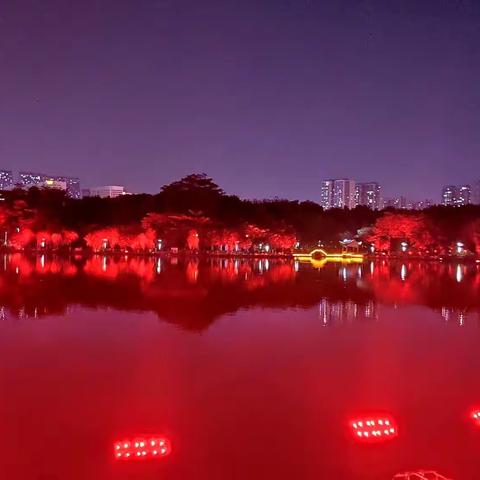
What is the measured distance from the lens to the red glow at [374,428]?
227 inches

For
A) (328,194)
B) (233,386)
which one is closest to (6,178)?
(328,194)

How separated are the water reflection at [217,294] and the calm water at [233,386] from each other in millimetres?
154

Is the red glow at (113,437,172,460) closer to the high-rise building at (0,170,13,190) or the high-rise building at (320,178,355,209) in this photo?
the high-rise building at (320,178,355,209)

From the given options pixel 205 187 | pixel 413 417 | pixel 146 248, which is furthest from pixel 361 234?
pixel 413 417

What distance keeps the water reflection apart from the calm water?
0.15 meters

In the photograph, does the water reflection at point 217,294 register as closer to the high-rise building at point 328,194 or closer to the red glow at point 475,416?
the red glow at point 475,416

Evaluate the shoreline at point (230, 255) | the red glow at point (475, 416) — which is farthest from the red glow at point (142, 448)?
the shoreline at point (230, 255)

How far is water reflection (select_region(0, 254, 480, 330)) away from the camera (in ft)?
43.7

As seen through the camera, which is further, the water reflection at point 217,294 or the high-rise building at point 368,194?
the high-rise building at point 368,194

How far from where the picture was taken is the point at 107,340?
395 inches

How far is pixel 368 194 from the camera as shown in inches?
4318

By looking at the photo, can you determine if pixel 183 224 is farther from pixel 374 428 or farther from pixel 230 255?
pixel 374 428

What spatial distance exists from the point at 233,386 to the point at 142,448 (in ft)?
7.26

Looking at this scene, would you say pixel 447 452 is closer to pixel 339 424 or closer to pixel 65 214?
pixel 339 424
